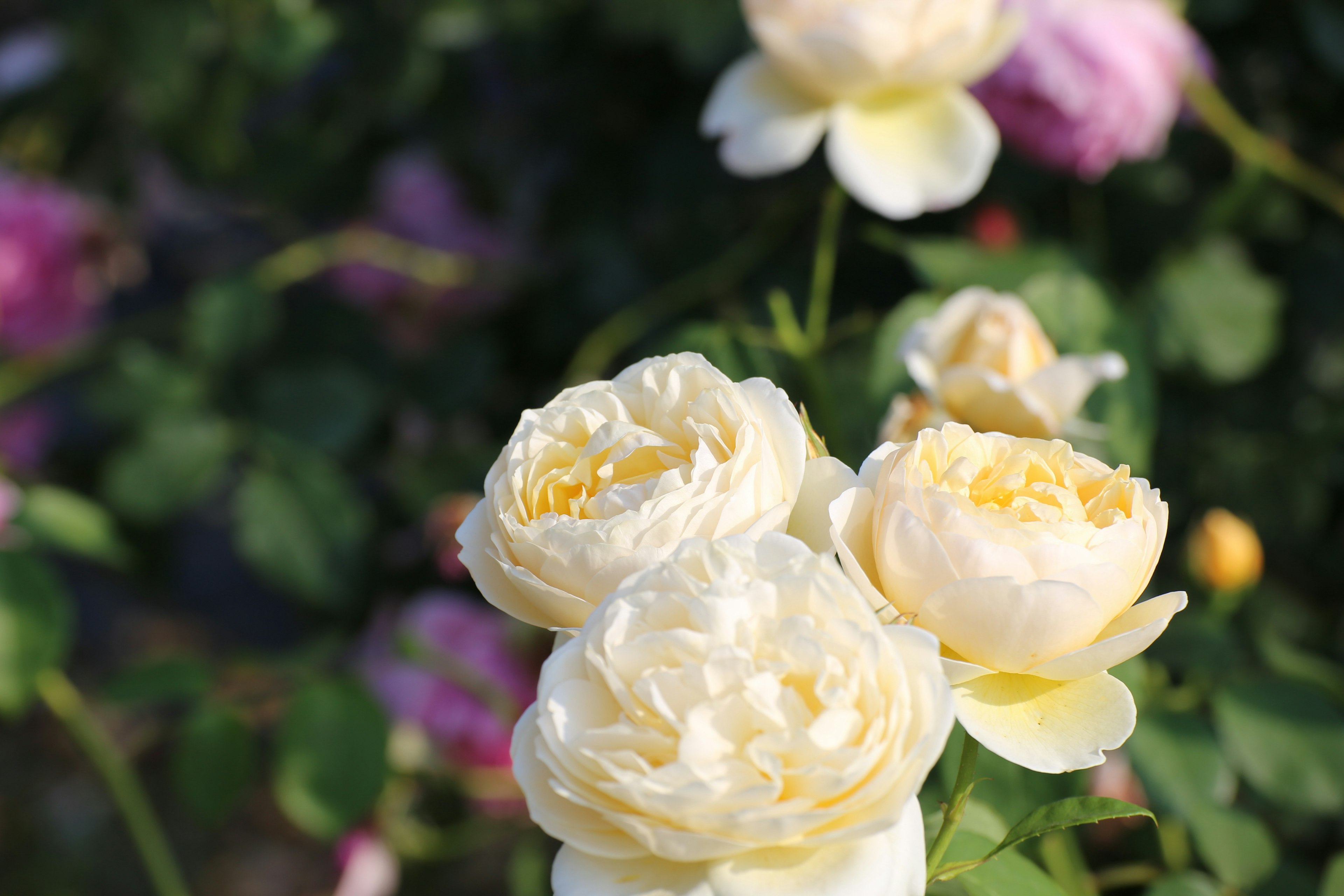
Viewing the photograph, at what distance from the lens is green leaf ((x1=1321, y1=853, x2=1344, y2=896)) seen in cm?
52

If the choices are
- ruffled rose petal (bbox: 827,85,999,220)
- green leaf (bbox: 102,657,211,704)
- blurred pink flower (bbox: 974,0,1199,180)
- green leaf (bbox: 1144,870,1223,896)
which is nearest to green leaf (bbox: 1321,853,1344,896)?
green leaf (bbox: 1144,870,1223,896)

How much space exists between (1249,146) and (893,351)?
501 millimetres

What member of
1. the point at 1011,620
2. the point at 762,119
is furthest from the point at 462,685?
the point at 1011,620

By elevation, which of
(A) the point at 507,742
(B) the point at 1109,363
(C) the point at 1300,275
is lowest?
(A) the point at 507,742

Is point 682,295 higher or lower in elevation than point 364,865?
higher

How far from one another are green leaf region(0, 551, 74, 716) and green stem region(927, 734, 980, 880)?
785mm

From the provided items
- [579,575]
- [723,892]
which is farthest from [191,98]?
[723,892]

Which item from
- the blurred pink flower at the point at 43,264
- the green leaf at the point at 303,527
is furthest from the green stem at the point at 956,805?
the blurred pink flower at the point at 43,264

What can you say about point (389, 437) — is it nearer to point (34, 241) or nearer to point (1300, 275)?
point (34, 241)

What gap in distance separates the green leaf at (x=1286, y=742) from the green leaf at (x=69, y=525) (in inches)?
37.0

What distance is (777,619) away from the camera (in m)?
0.34

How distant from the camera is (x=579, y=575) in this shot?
37 cm

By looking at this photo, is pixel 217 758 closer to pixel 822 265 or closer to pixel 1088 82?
pixel 822 265

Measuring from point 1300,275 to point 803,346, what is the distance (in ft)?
2.29
